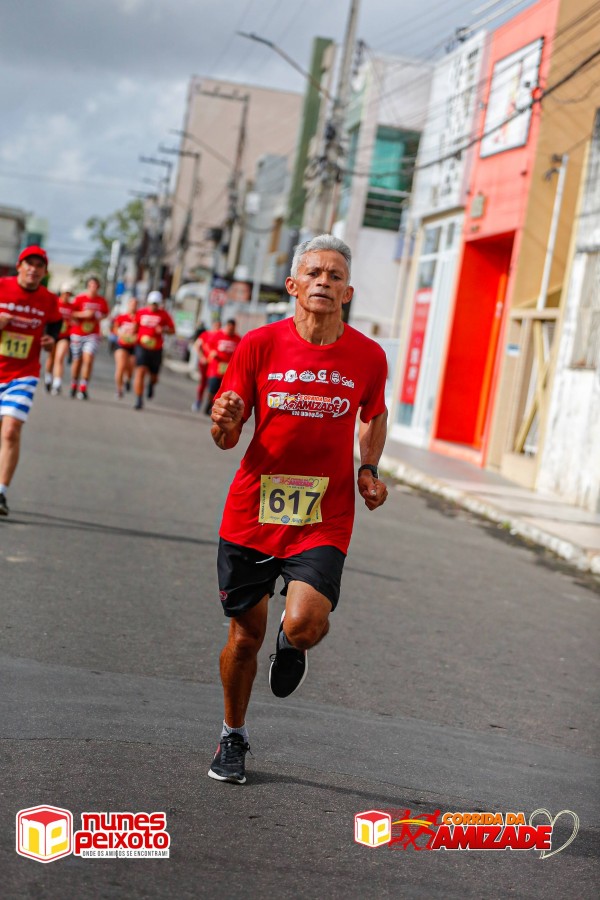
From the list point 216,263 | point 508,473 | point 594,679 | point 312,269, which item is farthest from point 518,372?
point 216,263

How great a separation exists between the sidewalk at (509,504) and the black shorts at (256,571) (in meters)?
9.26

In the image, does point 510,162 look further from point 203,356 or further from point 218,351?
point 203,356

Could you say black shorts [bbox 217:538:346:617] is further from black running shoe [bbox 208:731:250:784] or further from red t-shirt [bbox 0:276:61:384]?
red t-shirt [bbox 0:276:61:384]

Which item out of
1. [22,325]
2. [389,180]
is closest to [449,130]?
[389,180]

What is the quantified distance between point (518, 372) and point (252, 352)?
1992 cm

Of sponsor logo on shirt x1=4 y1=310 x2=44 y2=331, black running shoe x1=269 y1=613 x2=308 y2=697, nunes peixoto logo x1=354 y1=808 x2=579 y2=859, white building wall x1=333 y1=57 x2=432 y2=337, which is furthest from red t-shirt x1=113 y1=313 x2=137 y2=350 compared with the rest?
nunes peixoto logo x1=354 y1=808 x2=579 y2=859

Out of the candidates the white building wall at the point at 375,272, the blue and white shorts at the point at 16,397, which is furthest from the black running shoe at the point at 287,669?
the white building wall at the point at 375,272

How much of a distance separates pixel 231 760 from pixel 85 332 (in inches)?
779

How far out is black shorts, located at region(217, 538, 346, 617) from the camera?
513 cm

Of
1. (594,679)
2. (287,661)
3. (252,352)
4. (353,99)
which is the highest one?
(353,99)

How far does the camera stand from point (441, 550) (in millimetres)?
13484

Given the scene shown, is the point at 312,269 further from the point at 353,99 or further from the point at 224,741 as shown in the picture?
the point at 353,99

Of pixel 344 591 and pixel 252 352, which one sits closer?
pixel 252 352

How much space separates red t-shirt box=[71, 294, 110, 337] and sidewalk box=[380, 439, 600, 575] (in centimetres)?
549
